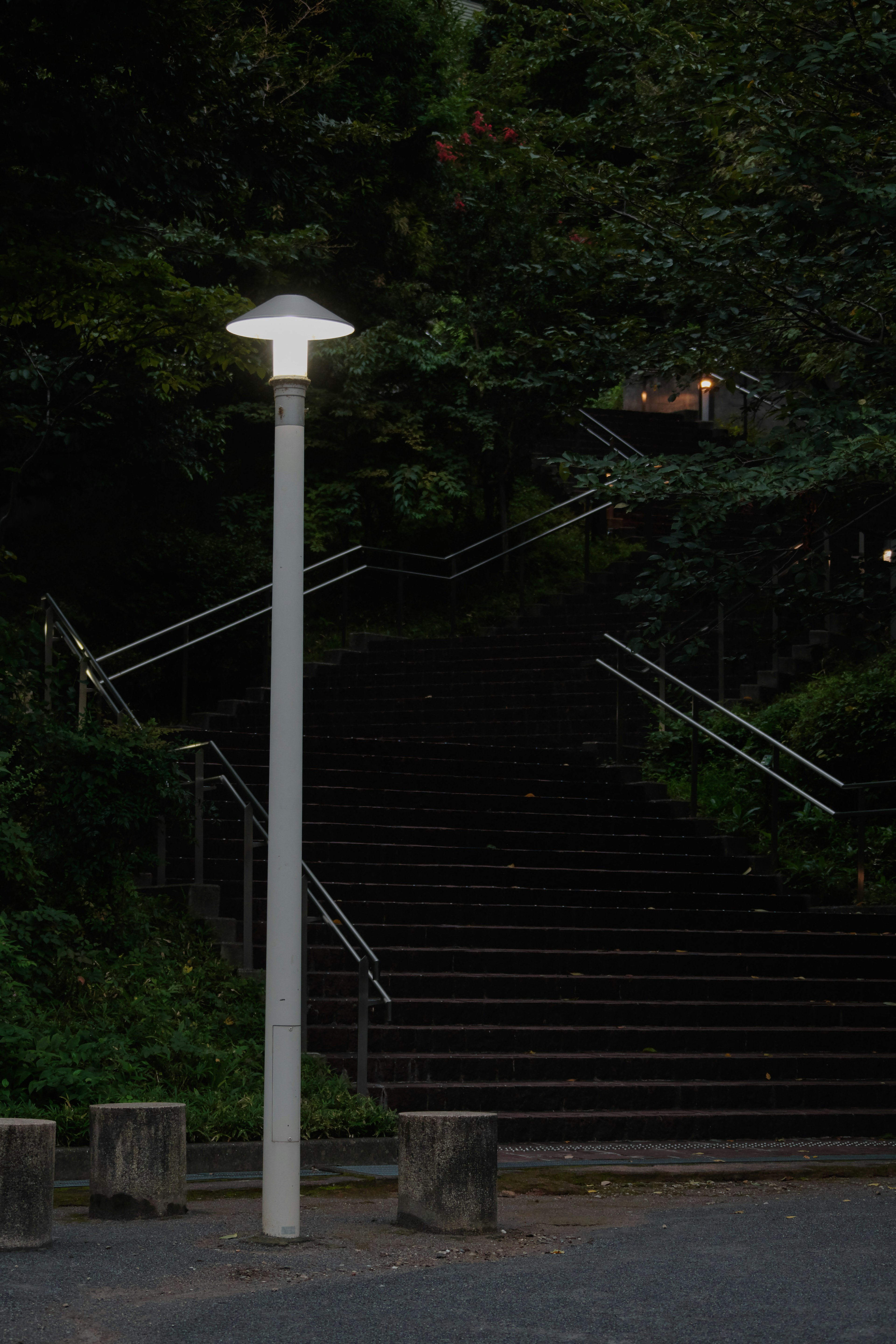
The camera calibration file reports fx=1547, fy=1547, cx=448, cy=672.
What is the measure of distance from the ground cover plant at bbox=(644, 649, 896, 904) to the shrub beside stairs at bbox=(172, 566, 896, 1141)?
65cm

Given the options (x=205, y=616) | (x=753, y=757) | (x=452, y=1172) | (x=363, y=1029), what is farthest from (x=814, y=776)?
(x=452, y=1172)

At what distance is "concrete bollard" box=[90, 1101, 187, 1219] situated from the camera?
6258 millimetres

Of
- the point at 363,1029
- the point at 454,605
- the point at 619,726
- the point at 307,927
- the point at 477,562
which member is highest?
the point at 477,562

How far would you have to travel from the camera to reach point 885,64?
33.5 ft

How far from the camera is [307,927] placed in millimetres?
9320

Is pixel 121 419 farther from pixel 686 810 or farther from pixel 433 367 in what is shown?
pixel 686 810

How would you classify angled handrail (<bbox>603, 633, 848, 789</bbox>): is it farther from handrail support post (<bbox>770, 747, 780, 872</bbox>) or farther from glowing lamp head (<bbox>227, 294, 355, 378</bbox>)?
glowing lamp head (<bbox>227, 294, 355, 378</bbox>)

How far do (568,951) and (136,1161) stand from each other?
477 centimetres

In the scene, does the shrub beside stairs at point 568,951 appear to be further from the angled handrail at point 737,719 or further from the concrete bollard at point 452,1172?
the concrete bollard at point 452,1172

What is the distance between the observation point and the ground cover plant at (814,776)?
13.6m

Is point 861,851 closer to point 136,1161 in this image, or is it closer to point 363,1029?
point 363,1029

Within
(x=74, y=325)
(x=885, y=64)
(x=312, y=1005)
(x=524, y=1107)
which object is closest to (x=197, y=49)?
(x=74, y=325)

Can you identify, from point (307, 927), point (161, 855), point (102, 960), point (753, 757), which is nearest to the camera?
point (102, 960)

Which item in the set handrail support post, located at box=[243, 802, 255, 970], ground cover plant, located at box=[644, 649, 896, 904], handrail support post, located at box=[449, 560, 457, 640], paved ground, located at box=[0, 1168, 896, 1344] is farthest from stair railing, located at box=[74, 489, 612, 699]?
paved ground, located at box=[0, 1168, 896, 1344]
